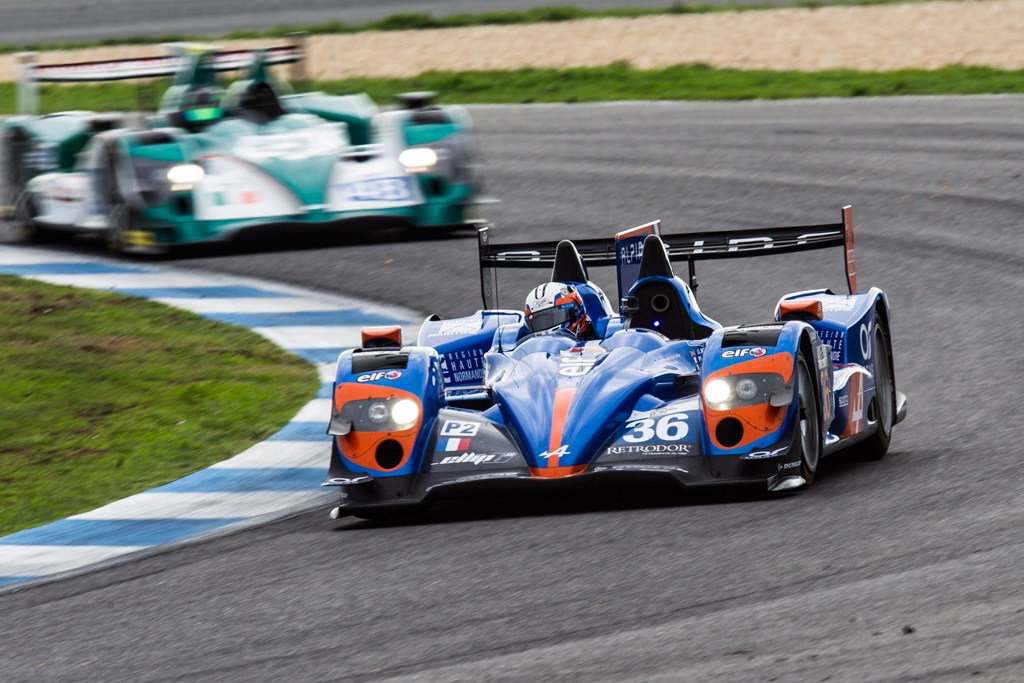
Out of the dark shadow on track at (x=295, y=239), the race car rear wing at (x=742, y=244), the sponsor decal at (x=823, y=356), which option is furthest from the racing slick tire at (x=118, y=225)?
the sponsor decal at (x=823, y=356)

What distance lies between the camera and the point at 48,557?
800cm

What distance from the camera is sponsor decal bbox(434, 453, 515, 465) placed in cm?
768

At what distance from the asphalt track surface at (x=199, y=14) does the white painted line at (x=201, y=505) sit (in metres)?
19.4

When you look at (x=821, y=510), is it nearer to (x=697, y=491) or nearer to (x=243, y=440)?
(x=697, y=491)

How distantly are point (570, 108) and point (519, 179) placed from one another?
12.4 feet

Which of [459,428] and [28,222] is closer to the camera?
[459,428]

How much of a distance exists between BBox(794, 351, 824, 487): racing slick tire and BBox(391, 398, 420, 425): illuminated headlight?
5.44 feet

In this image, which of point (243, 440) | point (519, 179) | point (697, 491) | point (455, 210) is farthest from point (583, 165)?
point (697, 491)

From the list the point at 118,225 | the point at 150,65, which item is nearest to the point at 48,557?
the point at 118,225

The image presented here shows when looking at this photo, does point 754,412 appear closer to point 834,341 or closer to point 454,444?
point 454,444

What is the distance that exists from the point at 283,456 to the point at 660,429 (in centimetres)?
280

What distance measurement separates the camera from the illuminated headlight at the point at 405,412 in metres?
7.85

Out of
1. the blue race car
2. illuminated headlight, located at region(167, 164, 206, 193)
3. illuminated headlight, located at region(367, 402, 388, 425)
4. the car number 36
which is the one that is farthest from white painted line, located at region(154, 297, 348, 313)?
the car number 36

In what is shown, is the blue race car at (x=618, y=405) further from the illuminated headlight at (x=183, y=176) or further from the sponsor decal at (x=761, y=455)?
the illuminated headlight at (x=183, y=176)
